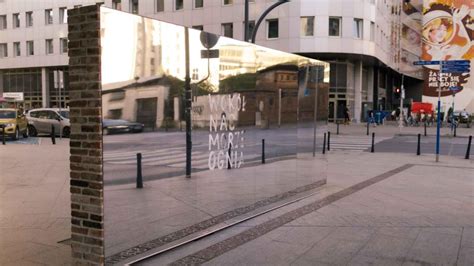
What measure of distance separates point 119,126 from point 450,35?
227 ft

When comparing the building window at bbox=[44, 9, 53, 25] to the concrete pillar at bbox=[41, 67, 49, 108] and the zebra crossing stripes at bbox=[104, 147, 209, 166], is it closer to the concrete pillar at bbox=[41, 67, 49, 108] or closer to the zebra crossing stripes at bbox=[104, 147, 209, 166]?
the concrete pillar at bbox=[41, 67, 49, 108]

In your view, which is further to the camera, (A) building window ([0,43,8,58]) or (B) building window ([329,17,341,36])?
(A) building window ([0,43,8,58])

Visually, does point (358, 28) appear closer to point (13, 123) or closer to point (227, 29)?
point (227, 29)

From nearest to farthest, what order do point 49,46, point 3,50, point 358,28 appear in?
1. point 358,28
2. point 49,46
3. point 3,50

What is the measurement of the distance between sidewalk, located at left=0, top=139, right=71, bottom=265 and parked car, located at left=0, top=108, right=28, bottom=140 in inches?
406

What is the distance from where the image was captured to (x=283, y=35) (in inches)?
1736

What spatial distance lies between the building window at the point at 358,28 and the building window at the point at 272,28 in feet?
24.2

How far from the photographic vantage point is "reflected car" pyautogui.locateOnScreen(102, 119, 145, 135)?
4.47 metres

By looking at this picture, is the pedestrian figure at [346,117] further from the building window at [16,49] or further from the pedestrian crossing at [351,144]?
the building window at [16,49]

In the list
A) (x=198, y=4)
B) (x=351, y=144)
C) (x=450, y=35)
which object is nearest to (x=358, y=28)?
(x=198, y=4)

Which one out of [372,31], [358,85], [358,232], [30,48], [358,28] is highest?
[358,28]

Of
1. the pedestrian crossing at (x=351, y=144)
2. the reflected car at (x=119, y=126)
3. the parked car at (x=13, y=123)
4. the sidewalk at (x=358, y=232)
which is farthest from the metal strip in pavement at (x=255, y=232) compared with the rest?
the parked car at (x=13, y=123)

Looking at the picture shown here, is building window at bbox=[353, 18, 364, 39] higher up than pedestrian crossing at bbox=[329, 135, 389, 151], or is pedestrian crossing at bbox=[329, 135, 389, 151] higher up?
building window at bbox=[353, 18, 364, 39]

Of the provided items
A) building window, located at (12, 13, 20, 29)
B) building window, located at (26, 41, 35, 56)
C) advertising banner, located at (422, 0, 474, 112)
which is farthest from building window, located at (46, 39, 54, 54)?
advertising banner, located at (422, 0, 474, 112)
